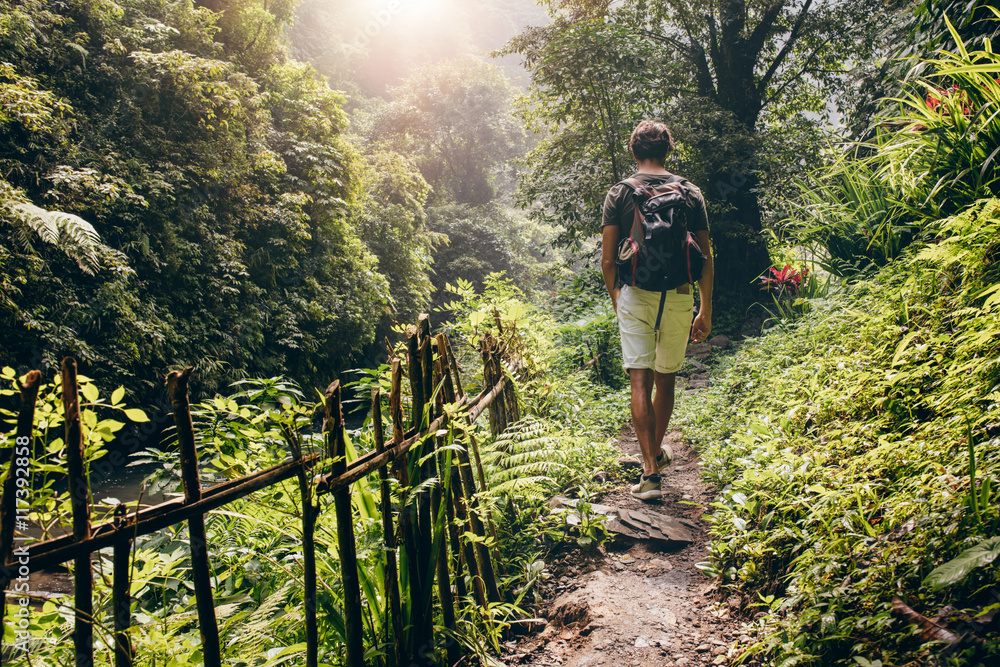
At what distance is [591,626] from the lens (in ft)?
5.95

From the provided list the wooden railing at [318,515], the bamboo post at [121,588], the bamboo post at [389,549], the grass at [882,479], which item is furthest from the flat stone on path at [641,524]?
the bamboo post at [121,588]

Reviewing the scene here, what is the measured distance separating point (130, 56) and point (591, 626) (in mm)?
11824

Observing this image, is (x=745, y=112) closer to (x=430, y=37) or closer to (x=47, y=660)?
(x=47, y=660)

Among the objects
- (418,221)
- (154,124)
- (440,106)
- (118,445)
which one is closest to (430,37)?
(440,106)

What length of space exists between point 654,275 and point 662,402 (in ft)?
2.33

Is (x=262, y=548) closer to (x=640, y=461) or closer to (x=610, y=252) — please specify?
(x=610, y=252)

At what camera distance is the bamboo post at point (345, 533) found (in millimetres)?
1114

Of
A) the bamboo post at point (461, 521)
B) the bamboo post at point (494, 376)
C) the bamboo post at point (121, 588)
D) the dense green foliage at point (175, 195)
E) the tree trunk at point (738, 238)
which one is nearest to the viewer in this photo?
the bamboo post at point (121, 588)

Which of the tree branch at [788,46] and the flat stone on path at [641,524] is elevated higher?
the tree branch at [788,46]

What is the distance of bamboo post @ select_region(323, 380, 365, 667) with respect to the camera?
3.66 ft

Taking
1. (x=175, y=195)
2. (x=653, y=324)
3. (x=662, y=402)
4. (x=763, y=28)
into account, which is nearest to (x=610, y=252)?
(x=653, y=324)

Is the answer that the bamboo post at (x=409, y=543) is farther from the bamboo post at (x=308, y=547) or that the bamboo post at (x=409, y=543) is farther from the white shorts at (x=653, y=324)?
the white shorts at (x=653, y=324)

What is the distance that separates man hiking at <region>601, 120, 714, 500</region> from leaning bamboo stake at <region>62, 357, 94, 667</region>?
2.37 meters

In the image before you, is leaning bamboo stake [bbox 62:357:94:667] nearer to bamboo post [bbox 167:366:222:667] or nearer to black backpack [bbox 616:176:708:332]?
bamboo post [bbox 167:366:222:667]
